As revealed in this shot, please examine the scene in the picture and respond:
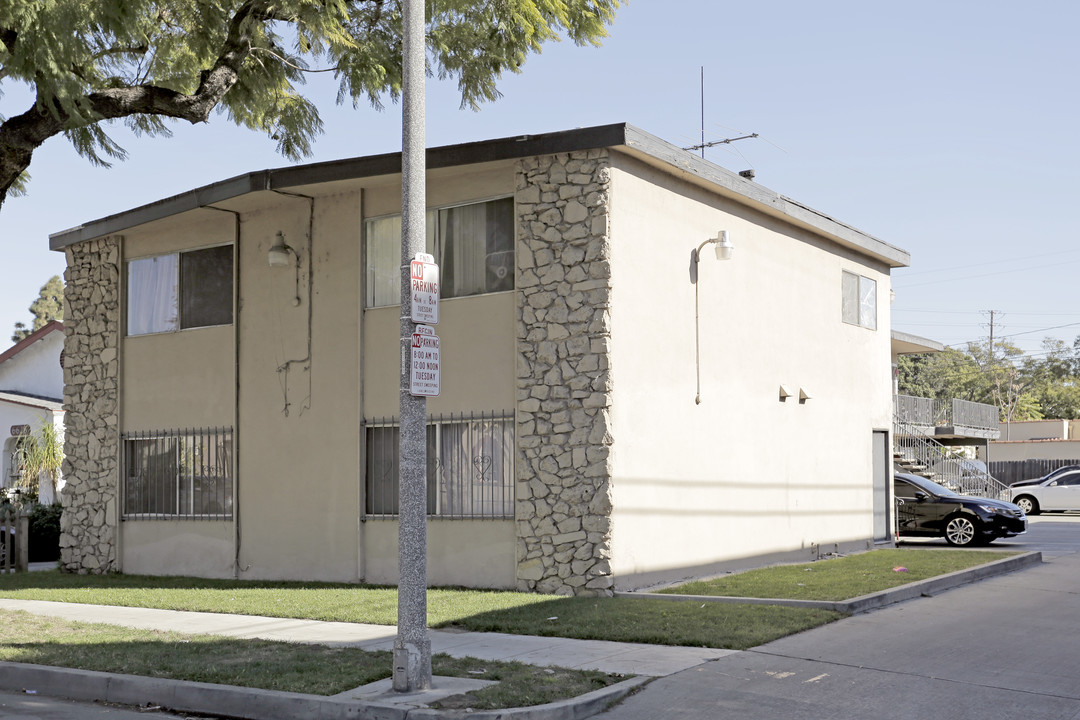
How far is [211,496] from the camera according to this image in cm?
1756

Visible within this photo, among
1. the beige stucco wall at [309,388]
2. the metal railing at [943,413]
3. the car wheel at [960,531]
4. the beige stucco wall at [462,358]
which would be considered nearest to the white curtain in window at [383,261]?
the beige stucco wall at [309,388]

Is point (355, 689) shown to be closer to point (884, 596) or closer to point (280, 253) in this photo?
point (884, 596)

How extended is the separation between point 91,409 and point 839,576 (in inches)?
498

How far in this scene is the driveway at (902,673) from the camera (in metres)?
7.89

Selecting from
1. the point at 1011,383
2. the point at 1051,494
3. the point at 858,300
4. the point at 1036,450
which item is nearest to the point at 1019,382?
the point at 1011,383

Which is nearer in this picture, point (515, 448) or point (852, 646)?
point (852, 646)

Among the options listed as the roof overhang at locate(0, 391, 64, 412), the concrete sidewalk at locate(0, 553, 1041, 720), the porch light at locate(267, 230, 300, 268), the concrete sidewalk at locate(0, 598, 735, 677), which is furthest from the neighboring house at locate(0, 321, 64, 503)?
the concrete sidewalk at locate(0, 553, 1041, 720)

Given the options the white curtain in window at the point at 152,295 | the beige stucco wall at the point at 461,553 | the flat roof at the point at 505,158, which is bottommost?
the beige stucco wall at the point at 461,553

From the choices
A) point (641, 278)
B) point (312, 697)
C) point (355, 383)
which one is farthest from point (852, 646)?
point (355, 383)

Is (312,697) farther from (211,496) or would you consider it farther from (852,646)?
(211,496)

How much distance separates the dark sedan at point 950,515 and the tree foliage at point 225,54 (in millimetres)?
11968

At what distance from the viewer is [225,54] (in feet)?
46.2

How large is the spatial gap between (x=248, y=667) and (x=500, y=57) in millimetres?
9993

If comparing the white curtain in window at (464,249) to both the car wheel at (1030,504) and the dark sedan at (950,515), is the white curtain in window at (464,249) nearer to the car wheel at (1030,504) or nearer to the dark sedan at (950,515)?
the dark sedan at (950,515)
